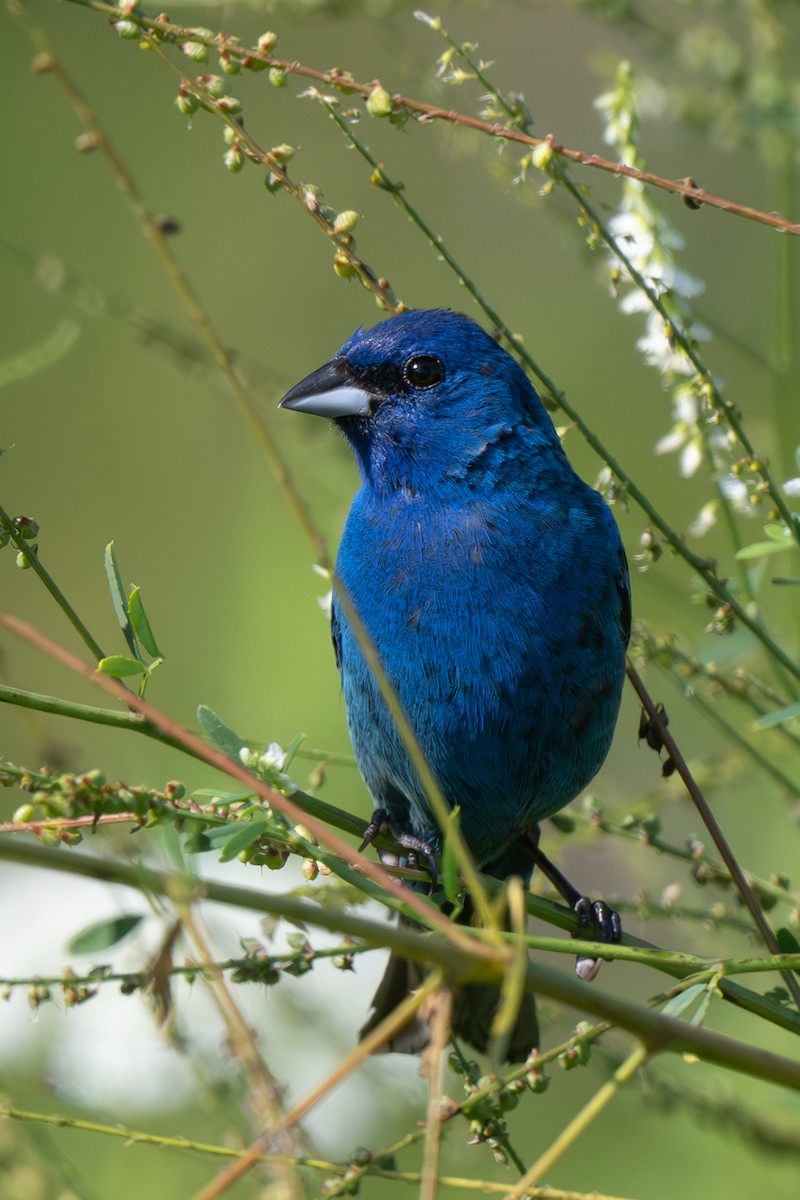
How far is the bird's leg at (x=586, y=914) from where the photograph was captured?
8.16 ft

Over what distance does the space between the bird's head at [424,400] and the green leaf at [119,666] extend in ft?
4.25

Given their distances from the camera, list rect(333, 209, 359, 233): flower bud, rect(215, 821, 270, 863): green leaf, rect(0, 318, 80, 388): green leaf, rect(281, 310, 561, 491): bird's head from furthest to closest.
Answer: rect(281, 310, 561, 491): bird's head → rect(0, 318, 80, 388): green leaf → rect(333, 209, 359, 233): flower bud → rect(215, 821, 270, 863): green leaf

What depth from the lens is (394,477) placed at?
112 inches

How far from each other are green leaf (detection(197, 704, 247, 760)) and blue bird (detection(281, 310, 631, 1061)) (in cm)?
89

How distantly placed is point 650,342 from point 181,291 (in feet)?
3.66

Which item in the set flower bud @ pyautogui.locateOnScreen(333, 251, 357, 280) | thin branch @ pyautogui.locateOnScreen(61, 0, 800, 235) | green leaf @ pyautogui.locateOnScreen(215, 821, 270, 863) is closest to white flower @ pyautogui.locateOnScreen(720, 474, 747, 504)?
thin branch @ pyautogui.locateOnScreen(61, 0, 800, 235)

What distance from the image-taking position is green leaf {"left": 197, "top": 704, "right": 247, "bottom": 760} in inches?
64.3

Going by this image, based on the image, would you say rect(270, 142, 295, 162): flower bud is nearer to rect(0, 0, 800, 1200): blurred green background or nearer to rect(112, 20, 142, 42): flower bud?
rect(112, 20, 142, 42): flower bud

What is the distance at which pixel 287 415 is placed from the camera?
3000 mm

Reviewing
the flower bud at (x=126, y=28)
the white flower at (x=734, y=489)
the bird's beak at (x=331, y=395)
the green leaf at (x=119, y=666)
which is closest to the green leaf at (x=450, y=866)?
the green leaf at (x=119, y=666)

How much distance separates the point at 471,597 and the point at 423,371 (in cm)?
59

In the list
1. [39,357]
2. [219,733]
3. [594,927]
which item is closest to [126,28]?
[39,357]

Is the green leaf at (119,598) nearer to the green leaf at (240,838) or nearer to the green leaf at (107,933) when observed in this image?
the green leaf at (240,838)

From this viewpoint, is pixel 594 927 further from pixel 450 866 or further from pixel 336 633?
pixel 450 866
